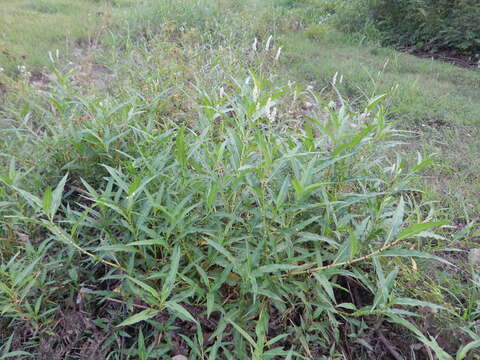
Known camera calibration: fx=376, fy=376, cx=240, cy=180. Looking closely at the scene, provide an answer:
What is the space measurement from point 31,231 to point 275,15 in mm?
5177

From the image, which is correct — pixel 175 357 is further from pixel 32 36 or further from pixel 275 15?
pixel 275 15

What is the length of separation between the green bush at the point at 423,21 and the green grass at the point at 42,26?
398 centimetres

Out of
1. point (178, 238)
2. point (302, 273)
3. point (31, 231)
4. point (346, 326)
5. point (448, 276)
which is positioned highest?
point (178, 238)

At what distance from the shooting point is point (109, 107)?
2.18 meters

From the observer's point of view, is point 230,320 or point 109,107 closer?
point 230,320

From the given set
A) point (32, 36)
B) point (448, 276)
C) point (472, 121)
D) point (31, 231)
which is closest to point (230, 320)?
point (31, 231)

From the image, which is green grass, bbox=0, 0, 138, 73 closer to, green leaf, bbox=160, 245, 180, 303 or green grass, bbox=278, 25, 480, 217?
green grass, bbox=278, 25, 480, 217

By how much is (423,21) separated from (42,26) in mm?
5531

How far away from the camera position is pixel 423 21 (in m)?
5.81

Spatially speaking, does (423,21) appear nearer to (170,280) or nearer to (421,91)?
(421,91)

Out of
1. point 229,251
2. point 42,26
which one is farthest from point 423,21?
point 229,251

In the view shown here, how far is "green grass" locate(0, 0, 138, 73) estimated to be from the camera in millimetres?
4086

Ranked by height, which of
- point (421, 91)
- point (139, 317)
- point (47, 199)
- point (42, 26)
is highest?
point (47, 199)

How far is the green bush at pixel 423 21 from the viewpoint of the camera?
540 centimetres
